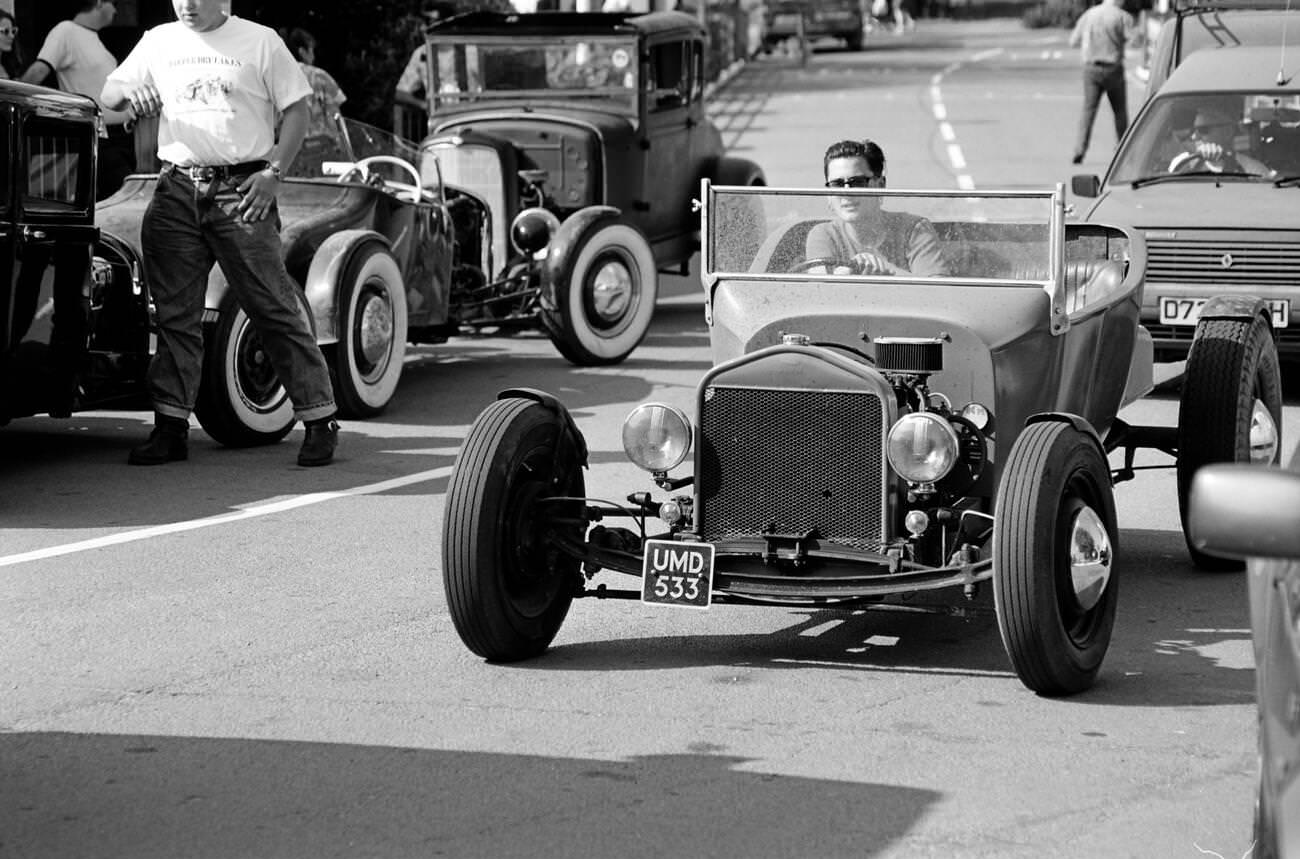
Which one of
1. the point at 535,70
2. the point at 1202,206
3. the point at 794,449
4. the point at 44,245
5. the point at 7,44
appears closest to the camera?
the point at 794,449

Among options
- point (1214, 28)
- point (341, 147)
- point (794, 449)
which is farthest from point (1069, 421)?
point (1214, 28)

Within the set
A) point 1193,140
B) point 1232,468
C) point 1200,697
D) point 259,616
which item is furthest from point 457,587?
point 1193,140

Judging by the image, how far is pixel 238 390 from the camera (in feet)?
31.0

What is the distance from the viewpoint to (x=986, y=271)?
20.8 feet

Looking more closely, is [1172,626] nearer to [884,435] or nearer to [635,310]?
[884,435]

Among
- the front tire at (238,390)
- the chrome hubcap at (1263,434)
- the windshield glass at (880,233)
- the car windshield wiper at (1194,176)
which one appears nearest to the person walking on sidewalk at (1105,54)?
the car windshield wiper at (1194,176)

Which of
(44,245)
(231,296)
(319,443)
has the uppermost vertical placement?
(44,245)

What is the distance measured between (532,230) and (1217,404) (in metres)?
6.58

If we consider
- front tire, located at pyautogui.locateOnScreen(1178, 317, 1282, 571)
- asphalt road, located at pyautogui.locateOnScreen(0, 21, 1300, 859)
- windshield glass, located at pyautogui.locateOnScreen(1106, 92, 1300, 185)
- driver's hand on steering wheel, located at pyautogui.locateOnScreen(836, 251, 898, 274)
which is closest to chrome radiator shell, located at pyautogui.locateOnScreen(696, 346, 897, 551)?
asphalt road, located at pyautogui.locateOnScreen(0, 21, 1300, 859)

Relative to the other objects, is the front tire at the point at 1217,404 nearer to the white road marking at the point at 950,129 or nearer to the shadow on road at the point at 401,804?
the shadow on road at the point at 401,804

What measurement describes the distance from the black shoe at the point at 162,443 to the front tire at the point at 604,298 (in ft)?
10.2

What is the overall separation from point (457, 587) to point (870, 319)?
4.73 feet

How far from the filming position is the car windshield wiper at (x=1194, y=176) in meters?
11.4

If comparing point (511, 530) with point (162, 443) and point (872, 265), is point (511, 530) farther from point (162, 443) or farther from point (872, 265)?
point (162, 443)
